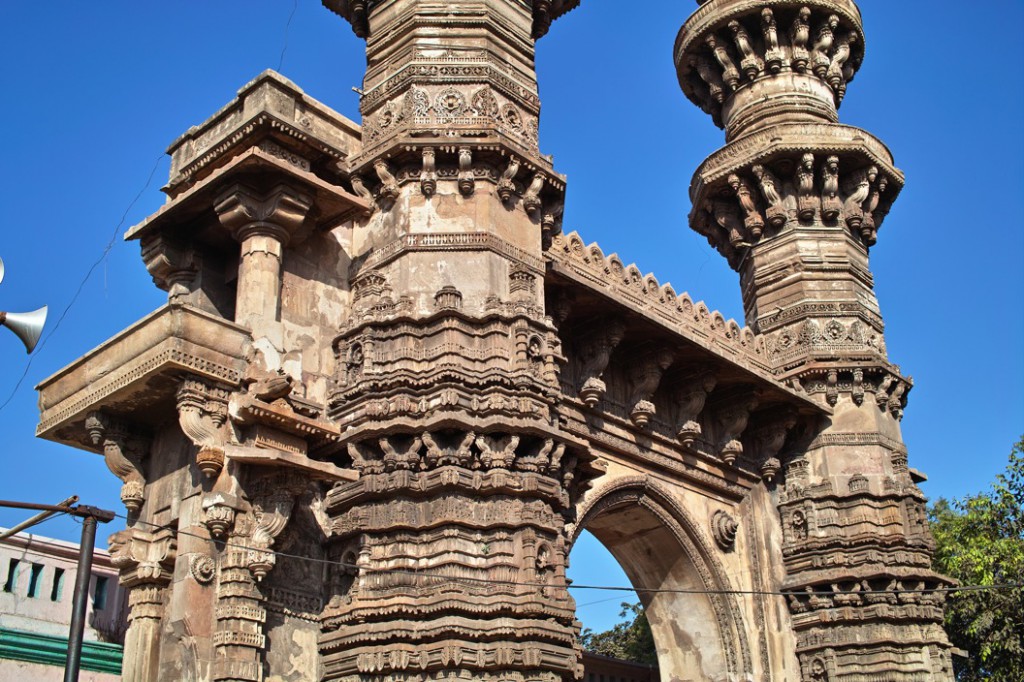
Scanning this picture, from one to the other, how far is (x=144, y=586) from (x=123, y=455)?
1.54m

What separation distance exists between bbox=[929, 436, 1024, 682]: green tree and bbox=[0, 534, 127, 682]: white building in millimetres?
14267

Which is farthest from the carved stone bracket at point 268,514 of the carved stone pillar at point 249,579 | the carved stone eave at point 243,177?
the carved stone eave at point 243,177

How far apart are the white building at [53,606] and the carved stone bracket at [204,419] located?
3.29 m

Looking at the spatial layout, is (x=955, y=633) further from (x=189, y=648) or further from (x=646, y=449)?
(x=189, y=648)

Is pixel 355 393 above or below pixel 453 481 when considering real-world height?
above

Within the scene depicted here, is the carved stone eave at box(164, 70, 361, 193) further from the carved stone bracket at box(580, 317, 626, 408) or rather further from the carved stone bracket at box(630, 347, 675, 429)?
the carved stone bracket at box(630, 347, 675, 429)

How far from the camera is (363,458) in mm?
11648

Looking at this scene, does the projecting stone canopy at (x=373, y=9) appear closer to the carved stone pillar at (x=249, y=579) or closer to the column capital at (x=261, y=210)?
the column capital at (x=261, y=210)

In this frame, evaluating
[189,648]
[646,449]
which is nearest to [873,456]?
[646,449]

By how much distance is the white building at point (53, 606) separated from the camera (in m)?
12.4

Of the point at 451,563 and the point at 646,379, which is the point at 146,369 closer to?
the point at 451,563

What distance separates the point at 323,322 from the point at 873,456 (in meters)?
9.13

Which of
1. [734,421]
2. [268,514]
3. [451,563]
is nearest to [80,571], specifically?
[268,514]

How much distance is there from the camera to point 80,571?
8086 mm
